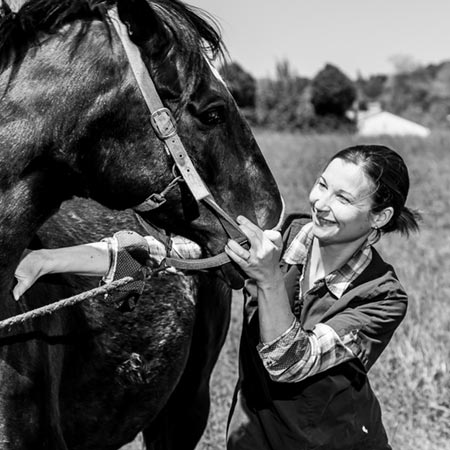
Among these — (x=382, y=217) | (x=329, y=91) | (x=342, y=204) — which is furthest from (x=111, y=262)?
(x=329, y=91)

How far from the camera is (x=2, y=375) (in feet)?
7.63

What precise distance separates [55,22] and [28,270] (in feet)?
2.39

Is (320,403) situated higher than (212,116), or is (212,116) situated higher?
(212,116)

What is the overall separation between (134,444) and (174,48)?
3.21 metres

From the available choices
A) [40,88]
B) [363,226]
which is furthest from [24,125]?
[363,226]

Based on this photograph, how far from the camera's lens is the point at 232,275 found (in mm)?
2389

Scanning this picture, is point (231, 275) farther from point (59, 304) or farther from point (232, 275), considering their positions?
point (59, 304)

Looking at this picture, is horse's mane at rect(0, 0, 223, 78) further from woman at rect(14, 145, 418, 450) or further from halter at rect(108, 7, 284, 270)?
woman at rect(14, 145, 418, 450)

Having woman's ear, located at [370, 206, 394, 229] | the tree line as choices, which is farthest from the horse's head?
the tree line

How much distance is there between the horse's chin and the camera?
2.37 metres

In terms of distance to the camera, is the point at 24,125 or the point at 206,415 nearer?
the point at 24,125

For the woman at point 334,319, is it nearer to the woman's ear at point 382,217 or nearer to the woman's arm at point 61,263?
the woman's ear at point 382,217

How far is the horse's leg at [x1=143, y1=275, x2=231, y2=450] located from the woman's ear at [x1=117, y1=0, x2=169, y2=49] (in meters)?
1.84

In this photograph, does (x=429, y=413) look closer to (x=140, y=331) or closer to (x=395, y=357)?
(x=395, y=357)
